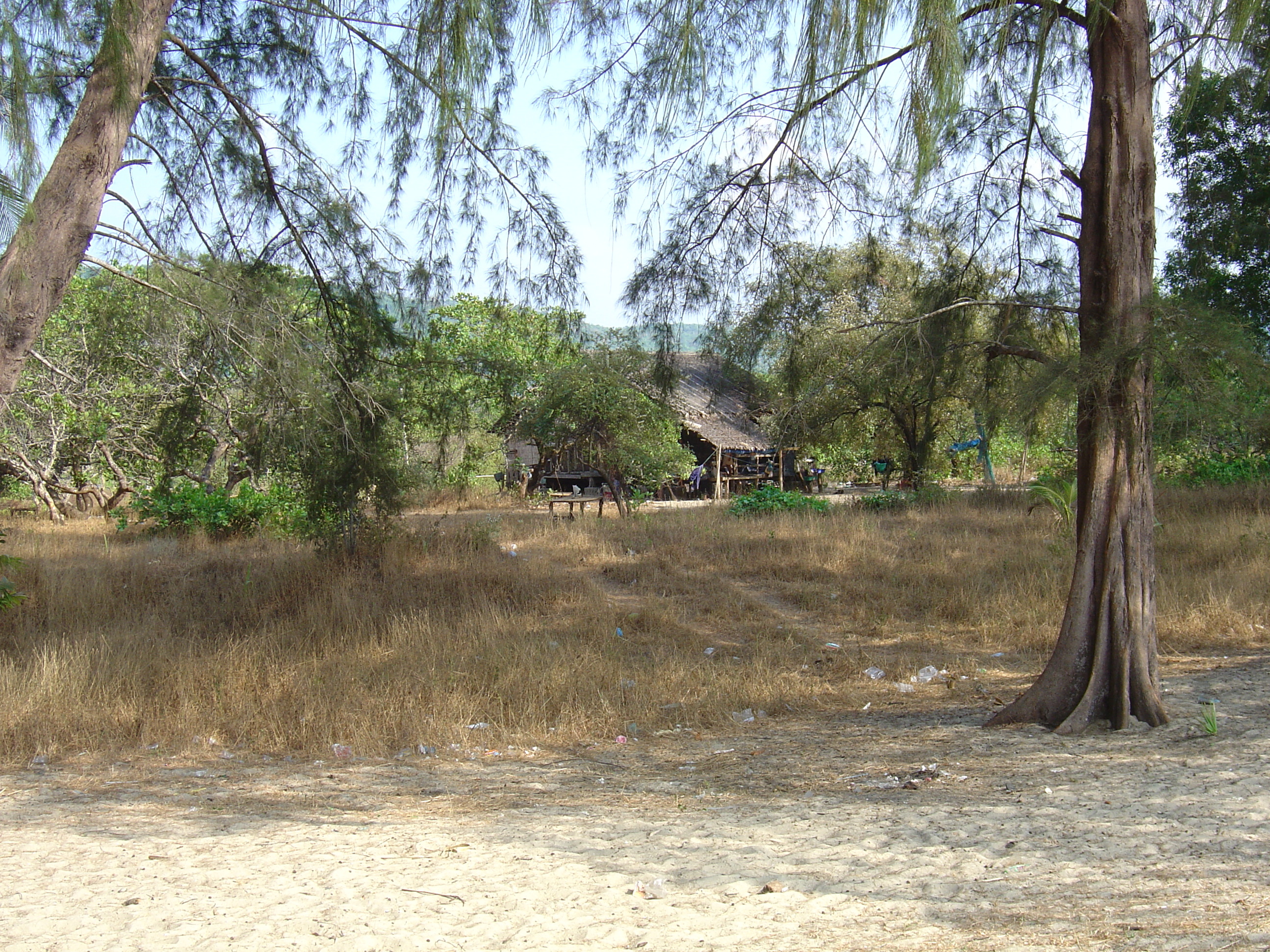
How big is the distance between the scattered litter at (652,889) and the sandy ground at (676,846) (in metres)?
0.04

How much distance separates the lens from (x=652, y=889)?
137 inches

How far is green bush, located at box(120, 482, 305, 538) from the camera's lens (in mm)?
14125

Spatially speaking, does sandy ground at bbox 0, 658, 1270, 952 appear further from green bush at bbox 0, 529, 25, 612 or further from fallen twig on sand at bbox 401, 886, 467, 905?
green bush at bbox 0, 529, 25, 612

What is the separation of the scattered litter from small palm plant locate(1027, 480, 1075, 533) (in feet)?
33.6

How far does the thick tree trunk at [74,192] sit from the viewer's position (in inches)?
201

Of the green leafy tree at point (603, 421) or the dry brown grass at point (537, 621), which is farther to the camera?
the green leafy tree at point (603, 421)

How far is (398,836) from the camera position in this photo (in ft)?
13.8

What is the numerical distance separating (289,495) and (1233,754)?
42.0 ft

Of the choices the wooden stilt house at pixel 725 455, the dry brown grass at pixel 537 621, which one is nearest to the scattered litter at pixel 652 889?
the dry brown grass at pixel 537 621

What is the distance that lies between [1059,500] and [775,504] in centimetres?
489

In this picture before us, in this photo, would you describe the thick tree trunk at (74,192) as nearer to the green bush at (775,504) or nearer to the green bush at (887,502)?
the green bush at (775,504)

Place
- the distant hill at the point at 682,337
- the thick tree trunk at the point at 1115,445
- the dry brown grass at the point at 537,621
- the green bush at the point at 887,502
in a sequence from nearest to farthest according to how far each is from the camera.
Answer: the thick tree trunk at the point at 1115,445 → the dry brown grass at the point at 537,621 → the distant hill at the point at 682,337 → the green bush at the point at 887,502

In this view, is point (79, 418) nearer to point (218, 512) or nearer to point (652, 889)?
point (218, 512)

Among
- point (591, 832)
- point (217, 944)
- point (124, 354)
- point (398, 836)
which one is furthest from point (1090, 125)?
point (124, 354)
